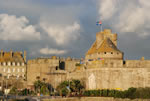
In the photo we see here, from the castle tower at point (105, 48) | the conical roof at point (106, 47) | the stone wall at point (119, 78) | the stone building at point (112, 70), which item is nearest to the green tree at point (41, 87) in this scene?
the stone building at point (112, 70)

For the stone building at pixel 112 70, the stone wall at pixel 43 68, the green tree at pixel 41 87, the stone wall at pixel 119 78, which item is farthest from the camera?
the stone wall at pixel 43 68

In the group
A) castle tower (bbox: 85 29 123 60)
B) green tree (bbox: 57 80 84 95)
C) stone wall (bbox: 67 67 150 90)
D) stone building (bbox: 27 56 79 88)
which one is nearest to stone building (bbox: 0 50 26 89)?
stone building (bbox: 27 56 79 88)

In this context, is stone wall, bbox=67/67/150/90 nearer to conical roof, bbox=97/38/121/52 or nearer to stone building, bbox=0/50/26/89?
conical roof, bbox=97/38/121/52

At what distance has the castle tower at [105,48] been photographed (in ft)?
214

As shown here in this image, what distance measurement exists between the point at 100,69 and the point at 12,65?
3914 centimetres

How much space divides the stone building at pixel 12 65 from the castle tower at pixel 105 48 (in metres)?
30.1

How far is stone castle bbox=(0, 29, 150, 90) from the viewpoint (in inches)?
2366

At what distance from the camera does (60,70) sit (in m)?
78.6

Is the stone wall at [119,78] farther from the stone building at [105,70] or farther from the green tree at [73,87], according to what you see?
the green tree at [73,87]

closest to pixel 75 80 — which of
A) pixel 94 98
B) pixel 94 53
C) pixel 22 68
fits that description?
pixel 94 53

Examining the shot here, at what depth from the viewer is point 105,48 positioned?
66.2 meters

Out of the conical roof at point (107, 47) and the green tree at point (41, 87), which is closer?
the conical roof at point (107, 47)

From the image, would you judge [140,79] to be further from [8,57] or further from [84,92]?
[8,57]

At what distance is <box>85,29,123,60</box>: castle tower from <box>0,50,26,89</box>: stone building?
3008 cm
